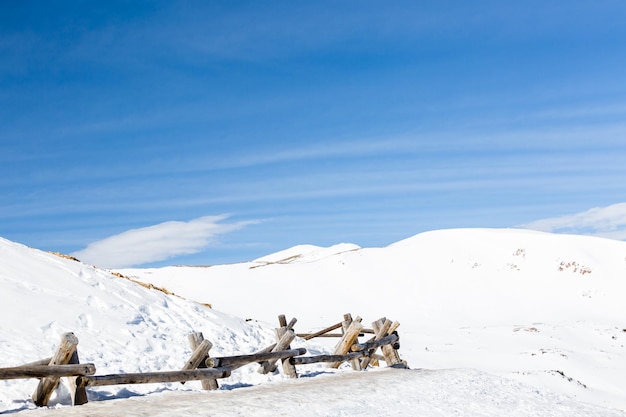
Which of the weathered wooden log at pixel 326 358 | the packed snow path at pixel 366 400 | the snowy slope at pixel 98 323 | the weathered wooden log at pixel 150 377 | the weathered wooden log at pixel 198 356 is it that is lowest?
the packed snow path at pixel 366 400

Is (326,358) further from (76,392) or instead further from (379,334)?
(76,392)

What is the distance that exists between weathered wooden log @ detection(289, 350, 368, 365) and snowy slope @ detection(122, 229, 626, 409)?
674 centimetres

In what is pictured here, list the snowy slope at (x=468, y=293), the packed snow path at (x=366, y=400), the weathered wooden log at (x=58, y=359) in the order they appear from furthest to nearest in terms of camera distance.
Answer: the snowy slope at (x=468, y=293), the weathered wooden log at (x=58, y=359), the packed snow path at (x=366, y=400)

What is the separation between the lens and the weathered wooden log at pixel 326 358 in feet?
52.4

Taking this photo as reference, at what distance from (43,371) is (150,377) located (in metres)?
1.94

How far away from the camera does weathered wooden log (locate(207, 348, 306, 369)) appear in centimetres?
1338

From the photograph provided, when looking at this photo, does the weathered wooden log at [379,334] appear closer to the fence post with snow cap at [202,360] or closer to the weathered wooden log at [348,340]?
the weathered wooden log at [348,340]

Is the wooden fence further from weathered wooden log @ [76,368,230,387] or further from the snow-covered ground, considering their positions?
the snow-covered ground

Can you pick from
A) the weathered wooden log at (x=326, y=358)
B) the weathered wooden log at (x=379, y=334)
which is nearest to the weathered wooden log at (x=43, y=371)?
the weathered wooden log at (x=326, y=358)

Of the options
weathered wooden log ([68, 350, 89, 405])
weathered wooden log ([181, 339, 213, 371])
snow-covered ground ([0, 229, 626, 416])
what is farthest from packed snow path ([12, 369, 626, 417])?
weathered wooden log ([181, 339, 213, 371])

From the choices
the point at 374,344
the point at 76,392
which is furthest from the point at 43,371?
the point at 374,344

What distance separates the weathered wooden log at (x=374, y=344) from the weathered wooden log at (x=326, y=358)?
0.13 meters

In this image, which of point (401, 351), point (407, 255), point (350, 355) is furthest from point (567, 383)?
point (407, 255)

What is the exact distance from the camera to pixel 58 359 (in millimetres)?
11062
